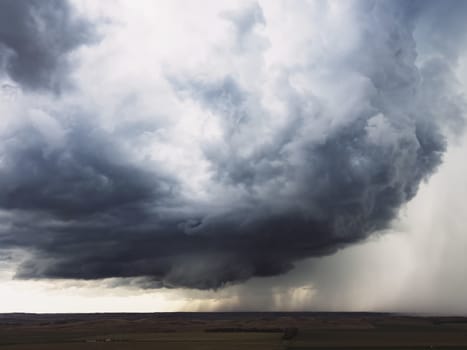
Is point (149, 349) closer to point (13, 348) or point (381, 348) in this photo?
point (13, 348)

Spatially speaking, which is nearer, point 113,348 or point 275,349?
point 275,349

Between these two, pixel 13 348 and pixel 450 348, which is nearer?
pixel 450 348

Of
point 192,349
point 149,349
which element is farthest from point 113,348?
point 192,349

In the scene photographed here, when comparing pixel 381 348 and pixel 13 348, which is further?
pixel 13 348

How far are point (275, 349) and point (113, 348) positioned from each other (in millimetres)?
53211

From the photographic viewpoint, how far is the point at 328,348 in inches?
6196

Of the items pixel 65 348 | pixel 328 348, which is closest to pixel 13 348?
pixel 65 348

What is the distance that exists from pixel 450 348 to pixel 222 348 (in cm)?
6988

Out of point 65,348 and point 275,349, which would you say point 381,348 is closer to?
point 275,349

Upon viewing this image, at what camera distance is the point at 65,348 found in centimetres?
16700

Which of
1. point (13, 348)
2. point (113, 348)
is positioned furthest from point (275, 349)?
point (13, 348)

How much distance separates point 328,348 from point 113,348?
228 feet

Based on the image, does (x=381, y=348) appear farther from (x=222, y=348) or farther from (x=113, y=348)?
(x=113, y=348)

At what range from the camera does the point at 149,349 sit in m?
161
